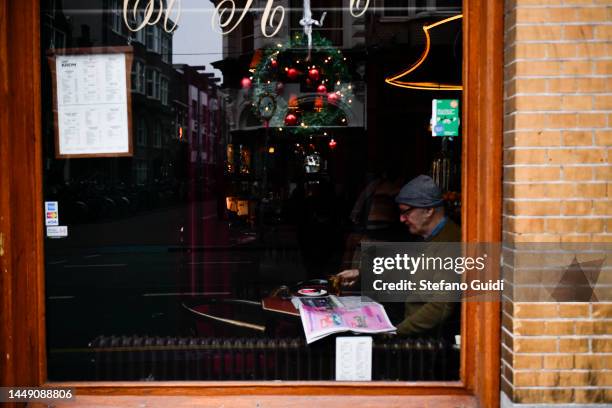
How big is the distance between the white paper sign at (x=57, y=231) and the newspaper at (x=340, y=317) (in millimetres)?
1532

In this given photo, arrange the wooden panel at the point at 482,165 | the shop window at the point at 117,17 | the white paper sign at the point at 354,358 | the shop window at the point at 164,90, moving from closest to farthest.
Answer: the wooden panel at the point at 482,165, the white paper sign at the point at 354,358, the shop window at the point at 117,17, the shop window at the point at 164,90

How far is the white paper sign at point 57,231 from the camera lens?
9.72 ft

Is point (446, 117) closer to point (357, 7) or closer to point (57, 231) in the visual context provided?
point (357, 7)

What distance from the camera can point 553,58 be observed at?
2.28m

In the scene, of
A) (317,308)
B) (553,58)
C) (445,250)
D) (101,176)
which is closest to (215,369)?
(317,308)

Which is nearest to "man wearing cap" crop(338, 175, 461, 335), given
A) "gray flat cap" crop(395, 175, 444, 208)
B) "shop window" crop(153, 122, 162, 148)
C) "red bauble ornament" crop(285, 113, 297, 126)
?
"gray flat cap" crop(395, 175, 444, 208)

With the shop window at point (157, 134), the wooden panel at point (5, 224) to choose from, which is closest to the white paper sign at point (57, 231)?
the wooden panel at point (5, 224)

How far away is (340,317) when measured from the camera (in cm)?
317

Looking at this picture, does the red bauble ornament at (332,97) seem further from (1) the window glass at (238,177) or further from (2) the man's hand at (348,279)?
(2) the man's hand at (348,279)

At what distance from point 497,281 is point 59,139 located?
8.47 ft

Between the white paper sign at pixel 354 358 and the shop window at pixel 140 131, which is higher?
the shop window at pixel 140 131

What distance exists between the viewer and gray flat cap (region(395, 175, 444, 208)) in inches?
128

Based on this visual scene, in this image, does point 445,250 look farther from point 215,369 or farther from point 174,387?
point 174,387

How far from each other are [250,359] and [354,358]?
0.60 metres
